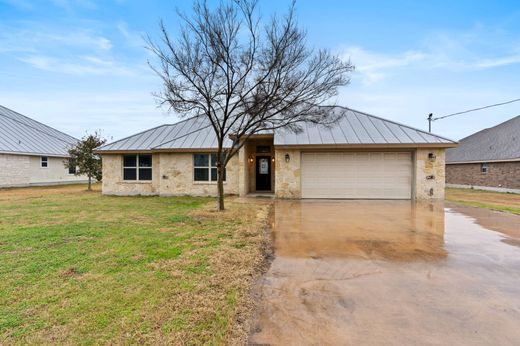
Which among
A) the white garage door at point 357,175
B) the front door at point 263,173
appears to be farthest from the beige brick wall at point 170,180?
the white garage door at point 357,175

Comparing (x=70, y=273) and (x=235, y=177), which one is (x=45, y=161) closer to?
Answer: (x=235, y=177)

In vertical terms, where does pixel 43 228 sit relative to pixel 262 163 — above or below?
below

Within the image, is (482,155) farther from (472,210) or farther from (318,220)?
(318,220)

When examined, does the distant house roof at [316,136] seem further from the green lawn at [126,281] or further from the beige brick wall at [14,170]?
the beige brick wall at [14,170]

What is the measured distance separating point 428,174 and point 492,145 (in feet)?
43.7

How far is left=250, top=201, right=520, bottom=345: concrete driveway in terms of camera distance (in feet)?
8.32

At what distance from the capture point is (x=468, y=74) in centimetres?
1809

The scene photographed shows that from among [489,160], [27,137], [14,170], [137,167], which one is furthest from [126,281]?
[27,137]

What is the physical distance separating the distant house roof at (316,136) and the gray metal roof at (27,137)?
1149 centimetres

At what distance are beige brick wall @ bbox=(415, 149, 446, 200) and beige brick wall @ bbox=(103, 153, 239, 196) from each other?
8977 millimetres

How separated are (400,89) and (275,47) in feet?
51.9

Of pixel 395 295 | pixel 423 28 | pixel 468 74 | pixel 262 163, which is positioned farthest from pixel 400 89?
pixel 395 295

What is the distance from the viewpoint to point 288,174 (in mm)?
12930

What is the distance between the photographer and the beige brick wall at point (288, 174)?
12891mm
